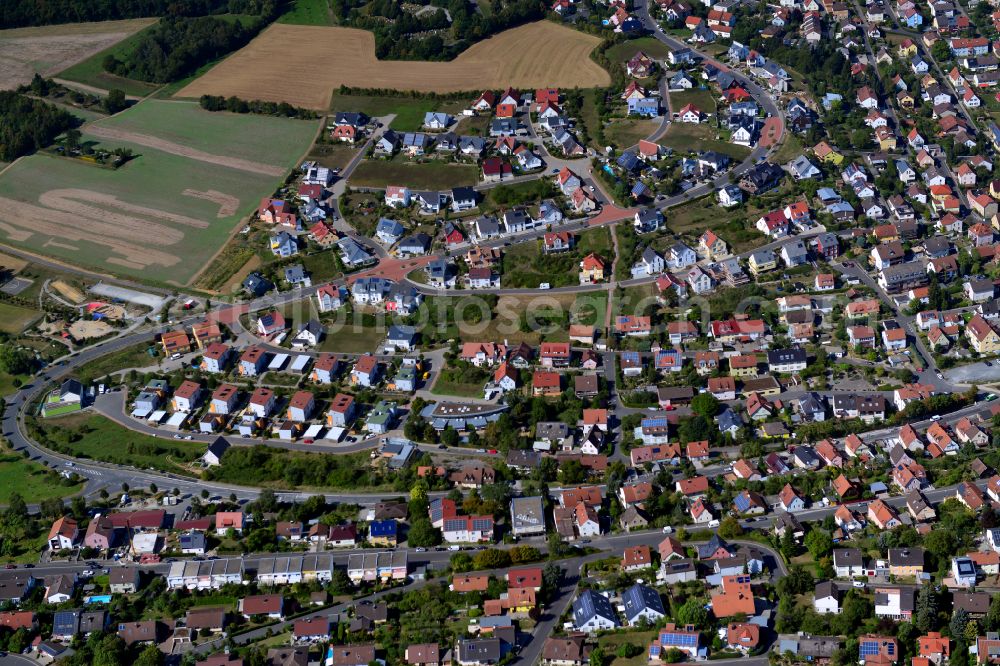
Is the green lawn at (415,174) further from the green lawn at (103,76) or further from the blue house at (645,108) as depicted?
the green lawn at (103,76)

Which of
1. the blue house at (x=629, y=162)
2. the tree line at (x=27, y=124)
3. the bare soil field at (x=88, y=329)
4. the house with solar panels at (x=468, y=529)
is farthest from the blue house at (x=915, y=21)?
the bare soil field at (x=88, y=329)

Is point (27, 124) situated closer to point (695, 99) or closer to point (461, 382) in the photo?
point (461, 382)

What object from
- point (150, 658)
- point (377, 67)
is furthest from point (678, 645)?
point (377, 67)

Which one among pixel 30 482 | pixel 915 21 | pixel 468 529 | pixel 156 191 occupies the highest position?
pixel 915 21

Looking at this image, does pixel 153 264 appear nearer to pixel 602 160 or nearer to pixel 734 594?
pixel 602 160

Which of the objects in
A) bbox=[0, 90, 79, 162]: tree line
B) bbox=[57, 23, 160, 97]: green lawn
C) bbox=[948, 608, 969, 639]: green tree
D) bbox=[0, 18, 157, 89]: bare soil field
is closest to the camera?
bbox=[948, 608, 969, 639]: green tree

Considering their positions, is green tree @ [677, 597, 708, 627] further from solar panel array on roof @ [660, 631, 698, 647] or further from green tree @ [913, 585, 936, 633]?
green tree @ [913, 585, 936, 633]

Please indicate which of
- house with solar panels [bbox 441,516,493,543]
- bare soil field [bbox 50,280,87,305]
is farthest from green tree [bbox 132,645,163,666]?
bare soil field [bbox 50,280,87,305]
